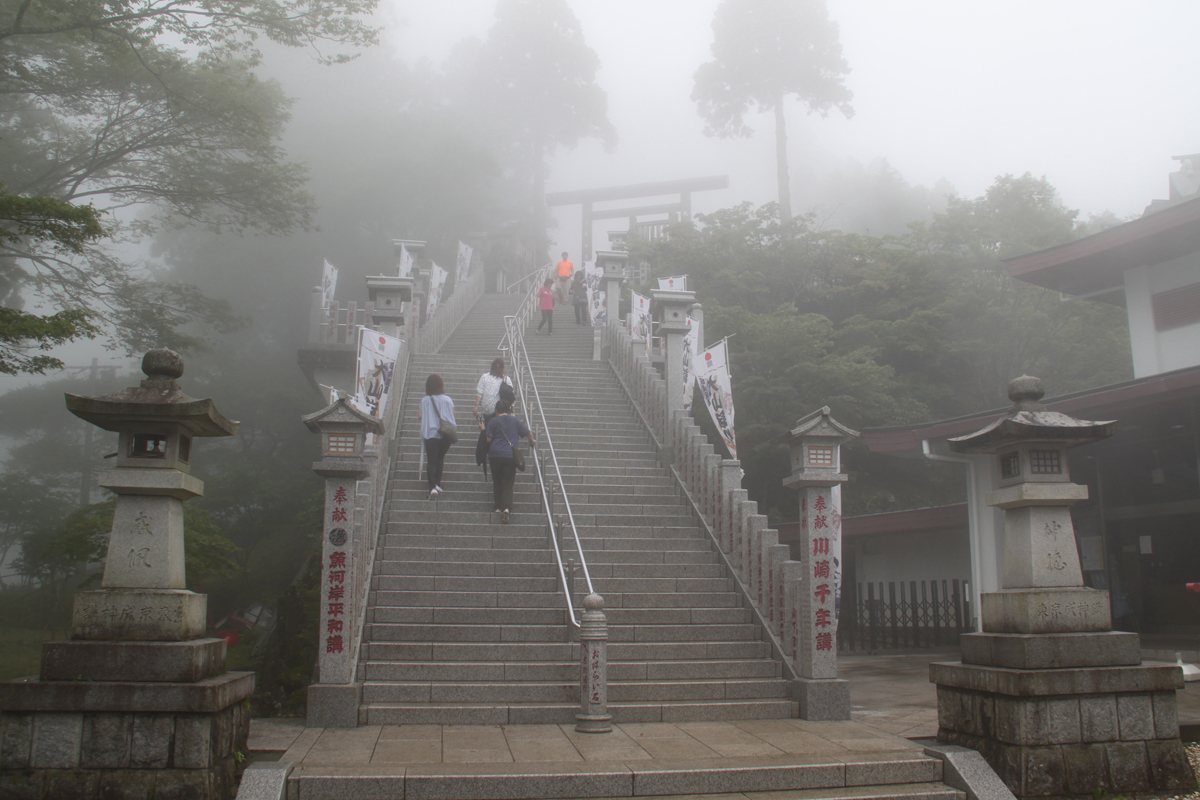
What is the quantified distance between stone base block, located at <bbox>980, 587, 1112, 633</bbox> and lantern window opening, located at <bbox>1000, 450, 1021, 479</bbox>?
0.84 meters

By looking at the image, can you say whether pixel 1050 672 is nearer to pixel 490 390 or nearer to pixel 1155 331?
pixel 490 390

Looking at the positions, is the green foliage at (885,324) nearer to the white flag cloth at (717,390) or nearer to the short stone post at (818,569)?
the white flag cloth at (717,390)

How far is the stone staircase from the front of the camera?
22.3ft

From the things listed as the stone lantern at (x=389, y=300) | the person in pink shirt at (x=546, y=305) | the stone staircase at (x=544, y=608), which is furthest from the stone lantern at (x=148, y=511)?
the person in pink shirt at (x=546, y=305)

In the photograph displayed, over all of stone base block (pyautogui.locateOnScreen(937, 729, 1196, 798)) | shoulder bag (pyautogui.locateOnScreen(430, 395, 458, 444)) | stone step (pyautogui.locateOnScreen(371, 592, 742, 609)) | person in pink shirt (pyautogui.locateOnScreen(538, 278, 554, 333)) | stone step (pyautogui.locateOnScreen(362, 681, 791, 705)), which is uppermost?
person in pink shirt (pyautogui.locateOnScreen(538, 278, 554, 333))

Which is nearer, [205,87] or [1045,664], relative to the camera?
[1045,664]

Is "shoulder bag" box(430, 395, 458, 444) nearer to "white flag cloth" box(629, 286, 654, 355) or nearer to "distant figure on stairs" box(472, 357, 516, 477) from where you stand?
"distant figure on stairs" box(472, 357, 516, 477)

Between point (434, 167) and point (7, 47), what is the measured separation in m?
18.0

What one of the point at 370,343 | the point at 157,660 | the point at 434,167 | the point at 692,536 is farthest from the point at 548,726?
the point at 434,167

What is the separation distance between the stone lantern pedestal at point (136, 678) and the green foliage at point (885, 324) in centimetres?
1305

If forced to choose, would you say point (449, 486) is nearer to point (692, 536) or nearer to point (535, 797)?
point (692, 536)

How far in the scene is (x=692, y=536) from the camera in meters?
9.51

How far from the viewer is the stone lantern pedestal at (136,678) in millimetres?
4684

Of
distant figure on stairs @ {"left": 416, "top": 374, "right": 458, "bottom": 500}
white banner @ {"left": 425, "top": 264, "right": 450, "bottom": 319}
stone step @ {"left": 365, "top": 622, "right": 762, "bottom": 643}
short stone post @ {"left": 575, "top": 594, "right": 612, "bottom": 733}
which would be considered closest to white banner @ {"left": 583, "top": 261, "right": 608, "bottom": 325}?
white banner @ {"left": 425, "top": 264, "right": 450, "bottom": 319}
